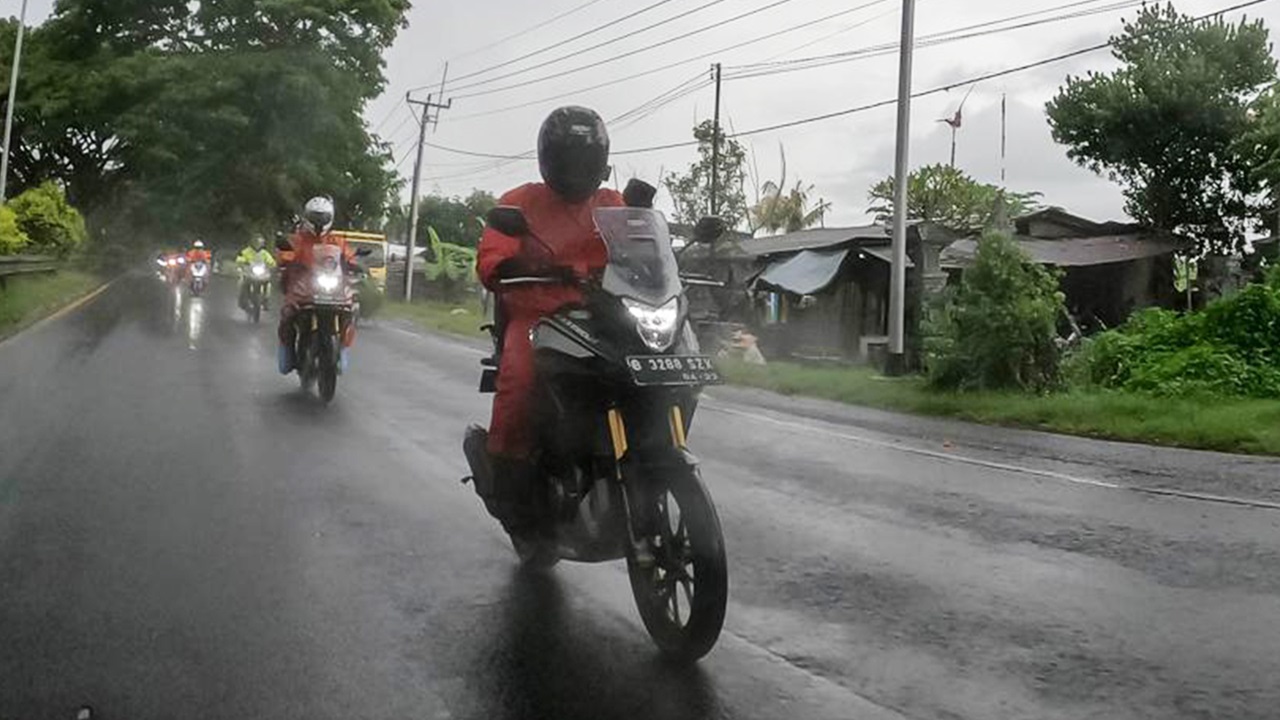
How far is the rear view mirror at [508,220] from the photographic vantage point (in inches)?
196

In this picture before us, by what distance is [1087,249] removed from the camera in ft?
104

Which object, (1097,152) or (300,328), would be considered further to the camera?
(1097,152)

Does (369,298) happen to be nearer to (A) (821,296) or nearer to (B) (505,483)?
(A) (821,296)

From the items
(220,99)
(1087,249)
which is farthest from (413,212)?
(1087,249)

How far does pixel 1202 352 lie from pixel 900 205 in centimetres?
550

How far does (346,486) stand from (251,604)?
2.81 meters

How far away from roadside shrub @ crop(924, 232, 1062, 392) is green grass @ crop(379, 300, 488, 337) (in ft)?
37.1

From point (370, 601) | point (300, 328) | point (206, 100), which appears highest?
point (206, 100)

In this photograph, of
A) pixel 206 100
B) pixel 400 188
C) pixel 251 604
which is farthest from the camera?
pixel 400 188

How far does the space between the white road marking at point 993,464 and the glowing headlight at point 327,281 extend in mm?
4223

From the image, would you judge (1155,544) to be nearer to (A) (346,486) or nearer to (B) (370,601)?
(B) (370,601)

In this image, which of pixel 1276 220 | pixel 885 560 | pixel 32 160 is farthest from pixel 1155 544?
pixel 32 160

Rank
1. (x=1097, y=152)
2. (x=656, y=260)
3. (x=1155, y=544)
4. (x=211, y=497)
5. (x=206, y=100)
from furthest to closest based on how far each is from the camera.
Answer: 1. (x=206, y=100)
2. (x=1097, y=152)
3. (x=211, y=497)
4. (x=1155, y=544)
5. (x=656, y=260)

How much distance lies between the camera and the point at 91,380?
13.4 m
